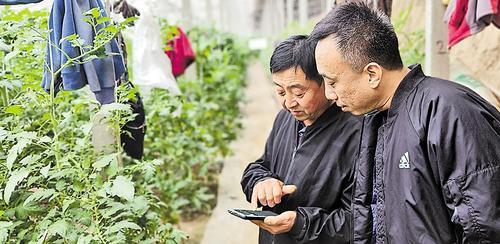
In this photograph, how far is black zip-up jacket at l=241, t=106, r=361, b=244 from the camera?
6.34ft

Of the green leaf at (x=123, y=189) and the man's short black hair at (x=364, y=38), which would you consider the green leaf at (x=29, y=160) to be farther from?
the man's short black hair at (x=364, y=38)

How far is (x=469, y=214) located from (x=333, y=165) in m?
0.69

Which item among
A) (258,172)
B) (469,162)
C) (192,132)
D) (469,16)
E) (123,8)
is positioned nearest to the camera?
(469,162)

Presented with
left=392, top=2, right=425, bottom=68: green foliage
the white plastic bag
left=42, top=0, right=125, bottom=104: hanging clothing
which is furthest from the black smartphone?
left=392, top=2, right=425, bottom=68: green foliage

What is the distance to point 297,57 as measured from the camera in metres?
1.97

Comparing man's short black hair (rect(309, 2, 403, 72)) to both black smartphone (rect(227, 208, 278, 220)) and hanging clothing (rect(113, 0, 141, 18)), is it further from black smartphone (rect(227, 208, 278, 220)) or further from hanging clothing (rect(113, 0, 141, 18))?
hanging clothing (rect(113, 0, 141, 18))

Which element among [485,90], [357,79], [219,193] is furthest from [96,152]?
[219,193]

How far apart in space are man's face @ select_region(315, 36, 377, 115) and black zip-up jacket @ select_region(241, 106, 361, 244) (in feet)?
1.37

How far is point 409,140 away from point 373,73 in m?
0.21

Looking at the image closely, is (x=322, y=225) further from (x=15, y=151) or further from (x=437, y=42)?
(x=437, y=42)

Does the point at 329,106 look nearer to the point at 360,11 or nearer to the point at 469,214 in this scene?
the point at 360,11

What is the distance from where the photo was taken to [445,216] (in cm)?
142

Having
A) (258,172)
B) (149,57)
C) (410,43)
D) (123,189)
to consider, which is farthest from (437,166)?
(410,43)

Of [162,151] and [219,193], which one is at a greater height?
[162,151]
